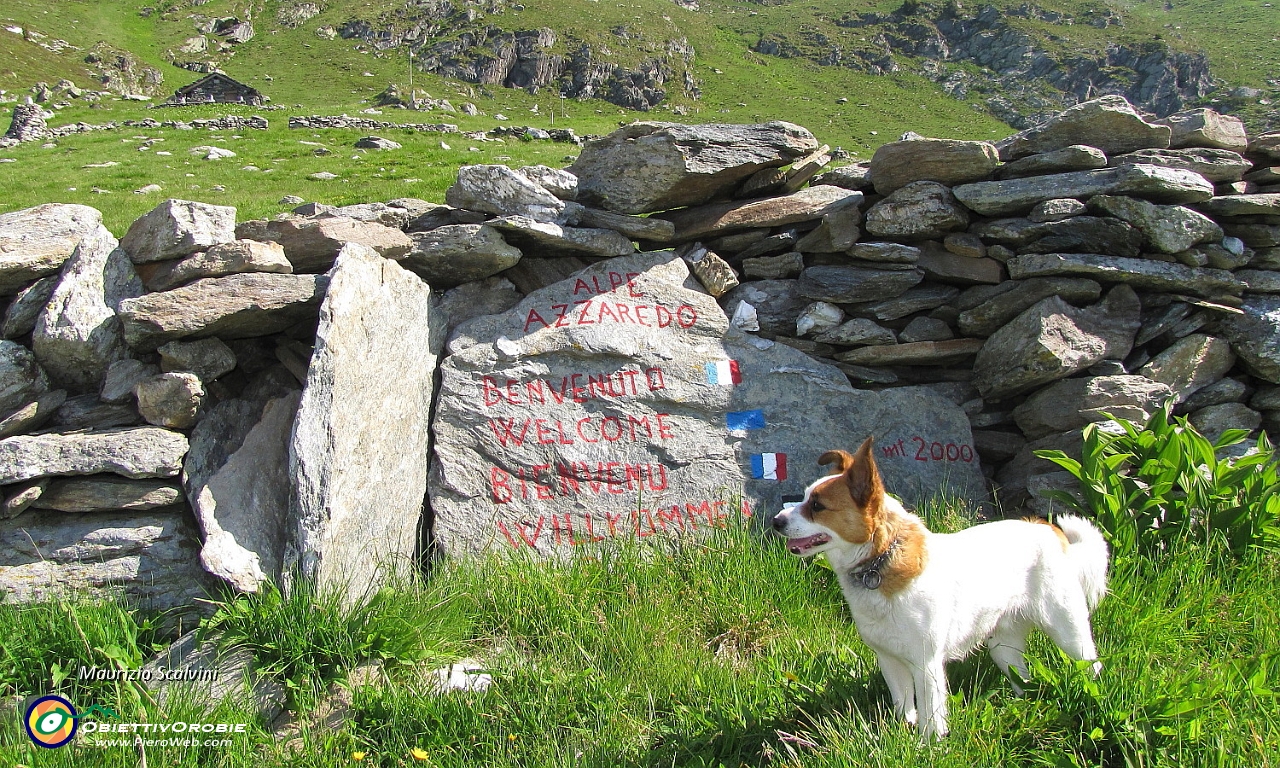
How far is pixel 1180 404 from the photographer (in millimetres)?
5785

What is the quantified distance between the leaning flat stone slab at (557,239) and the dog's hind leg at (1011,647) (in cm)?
438

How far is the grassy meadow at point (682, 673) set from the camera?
9.61ft

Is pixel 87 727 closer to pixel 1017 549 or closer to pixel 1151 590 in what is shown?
pixel 1017 549

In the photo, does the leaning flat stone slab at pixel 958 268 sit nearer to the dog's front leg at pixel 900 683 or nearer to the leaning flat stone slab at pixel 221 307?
the dog's front leg at pixel 900 683

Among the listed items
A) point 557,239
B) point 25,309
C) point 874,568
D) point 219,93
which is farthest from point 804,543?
point 219,93

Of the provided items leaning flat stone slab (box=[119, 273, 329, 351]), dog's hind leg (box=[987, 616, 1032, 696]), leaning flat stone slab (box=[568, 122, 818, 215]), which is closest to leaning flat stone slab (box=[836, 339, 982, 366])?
leaning flat stone slab (box=[568, 122, 818, 215])

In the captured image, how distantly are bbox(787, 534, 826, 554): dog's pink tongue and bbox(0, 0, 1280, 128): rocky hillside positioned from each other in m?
76.9

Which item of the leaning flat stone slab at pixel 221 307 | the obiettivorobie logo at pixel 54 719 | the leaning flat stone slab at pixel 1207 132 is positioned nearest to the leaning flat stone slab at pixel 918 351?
the leaning flat stone slab at pixel 1207 132

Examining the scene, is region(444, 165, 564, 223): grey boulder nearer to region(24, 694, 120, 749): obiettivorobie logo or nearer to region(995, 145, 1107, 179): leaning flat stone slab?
region(995, 145, 1107, 179): leaning flat stone slab

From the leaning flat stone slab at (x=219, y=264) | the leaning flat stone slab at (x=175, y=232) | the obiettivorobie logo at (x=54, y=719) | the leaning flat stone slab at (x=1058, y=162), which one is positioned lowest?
the obiettivorobie logo at (x=54, y=719)

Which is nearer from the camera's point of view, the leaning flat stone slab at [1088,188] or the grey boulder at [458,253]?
the leaning flat stone slab at [1088,188]

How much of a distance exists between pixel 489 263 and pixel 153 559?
10.7 feet

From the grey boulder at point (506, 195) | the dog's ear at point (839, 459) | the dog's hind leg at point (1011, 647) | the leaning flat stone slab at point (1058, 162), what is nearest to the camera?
the dog's ear at point (839, 459)

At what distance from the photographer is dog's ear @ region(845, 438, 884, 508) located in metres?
3.00
